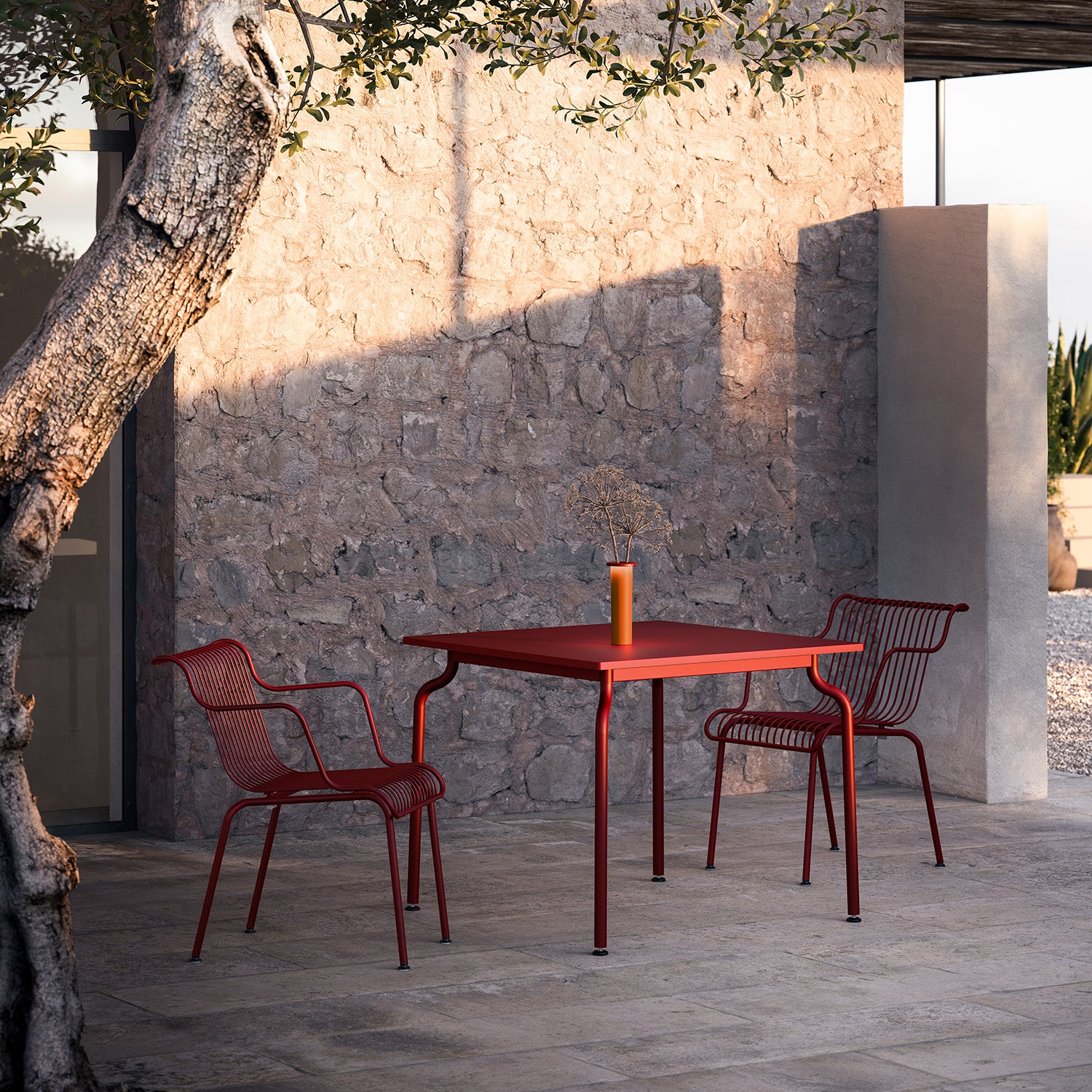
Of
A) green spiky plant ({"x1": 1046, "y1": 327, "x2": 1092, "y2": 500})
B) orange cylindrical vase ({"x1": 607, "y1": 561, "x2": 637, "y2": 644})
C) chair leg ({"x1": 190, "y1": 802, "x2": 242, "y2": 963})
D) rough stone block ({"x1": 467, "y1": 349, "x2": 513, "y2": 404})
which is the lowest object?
chair leg ({"x1": 190, "y1": 802, "x2": 242, "y2": 963})

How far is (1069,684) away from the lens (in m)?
9.79

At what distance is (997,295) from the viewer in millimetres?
6559

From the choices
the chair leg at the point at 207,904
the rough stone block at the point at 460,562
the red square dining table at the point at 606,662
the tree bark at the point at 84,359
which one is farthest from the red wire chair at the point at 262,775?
the rough stone block at the point at 460,562

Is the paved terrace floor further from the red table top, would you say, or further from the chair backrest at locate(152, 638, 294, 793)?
the red table top

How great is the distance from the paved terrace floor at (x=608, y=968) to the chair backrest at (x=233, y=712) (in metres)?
0.45

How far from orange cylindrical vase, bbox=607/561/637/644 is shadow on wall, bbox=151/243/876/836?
1.50 metres

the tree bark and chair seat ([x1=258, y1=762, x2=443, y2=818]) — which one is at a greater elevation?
the tree bark

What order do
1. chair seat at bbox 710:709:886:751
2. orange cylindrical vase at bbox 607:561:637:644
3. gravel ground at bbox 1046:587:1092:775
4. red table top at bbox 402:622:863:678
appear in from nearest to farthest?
red table top at bbox 402:622:863:678 < orange cylindrical vase at bbox 607:561:637:644 < chair seat at bbox 710:709:886:751 < gravel ground at bbox 1046:587:1092:775

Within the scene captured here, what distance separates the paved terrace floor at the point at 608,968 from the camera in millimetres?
3568

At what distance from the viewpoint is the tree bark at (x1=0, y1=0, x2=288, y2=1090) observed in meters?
3.24

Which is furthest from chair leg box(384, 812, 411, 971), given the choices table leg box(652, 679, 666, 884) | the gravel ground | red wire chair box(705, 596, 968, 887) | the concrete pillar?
the gravel ground

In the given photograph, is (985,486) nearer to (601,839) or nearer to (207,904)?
(601,839)

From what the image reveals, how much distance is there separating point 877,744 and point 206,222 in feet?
14.9

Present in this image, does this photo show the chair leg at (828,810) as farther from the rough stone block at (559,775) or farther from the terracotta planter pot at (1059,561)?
the terracotta planter pot at (1059,561)
